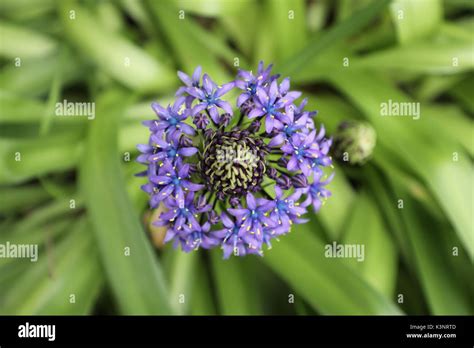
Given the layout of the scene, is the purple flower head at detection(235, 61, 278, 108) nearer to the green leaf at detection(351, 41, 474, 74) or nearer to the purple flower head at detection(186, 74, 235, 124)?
the purple flower head at detection(186, 74, 235, 124)

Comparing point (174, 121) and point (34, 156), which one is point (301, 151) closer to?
point (174, 121)

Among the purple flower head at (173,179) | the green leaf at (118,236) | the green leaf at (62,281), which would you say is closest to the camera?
the purple flower head at (173,179)

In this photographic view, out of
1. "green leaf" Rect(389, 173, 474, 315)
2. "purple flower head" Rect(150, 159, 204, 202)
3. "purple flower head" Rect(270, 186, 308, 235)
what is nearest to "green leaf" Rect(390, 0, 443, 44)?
"green leaf" Rect(389, 173, 474, 315)

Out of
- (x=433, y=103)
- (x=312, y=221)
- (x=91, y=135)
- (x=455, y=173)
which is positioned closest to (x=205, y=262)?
(x=312, y=221)

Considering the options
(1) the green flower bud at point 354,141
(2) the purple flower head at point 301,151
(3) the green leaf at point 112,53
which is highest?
(3) the green leaf at point 112,53

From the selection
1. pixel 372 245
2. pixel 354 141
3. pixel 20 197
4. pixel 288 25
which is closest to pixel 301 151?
pixel 354 141

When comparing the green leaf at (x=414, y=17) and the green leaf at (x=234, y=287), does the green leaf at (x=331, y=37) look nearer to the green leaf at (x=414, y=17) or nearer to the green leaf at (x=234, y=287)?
the green leaf at (x=414, y=17)

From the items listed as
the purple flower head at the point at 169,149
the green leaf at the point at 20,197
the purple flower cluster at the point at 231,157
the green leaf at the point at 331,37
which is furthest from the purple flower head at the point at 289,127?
the green leaf at the point at 20,197
